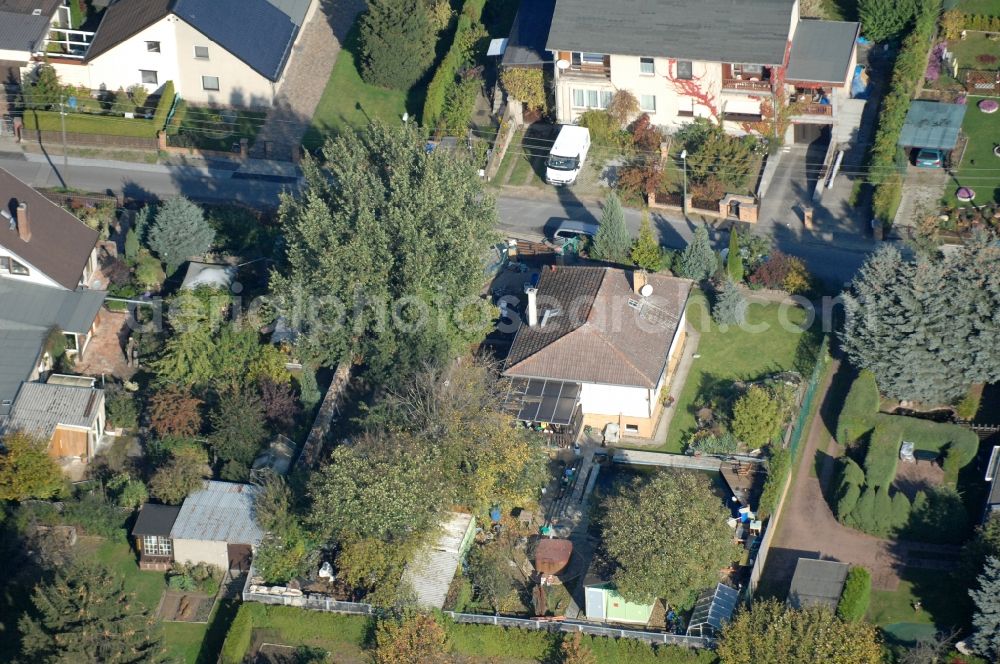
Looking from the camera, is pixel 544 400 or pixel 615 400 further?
pixel 615 400

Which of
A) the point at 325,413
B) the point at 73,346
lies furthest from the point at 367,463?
the point at 73,346

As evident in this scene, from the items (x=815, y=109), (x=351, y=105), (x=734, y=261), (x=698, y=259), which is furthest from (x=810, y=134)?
(x=351, y=105)

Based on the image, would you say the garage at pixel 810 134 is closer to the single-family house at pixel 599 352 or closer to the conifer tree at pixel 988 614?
the single-family house at pixel 599 352

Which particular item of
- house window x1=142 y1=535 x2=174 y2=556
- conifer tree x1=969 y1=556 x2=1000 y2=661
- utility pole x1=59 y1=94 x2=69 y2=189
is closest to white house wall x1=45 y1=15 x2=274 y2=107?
utility pole x1=59 y1=94 x2=69 y2=189

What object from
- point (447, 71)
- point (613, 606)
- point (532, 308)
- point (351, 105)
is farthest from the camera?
point (351, 105)

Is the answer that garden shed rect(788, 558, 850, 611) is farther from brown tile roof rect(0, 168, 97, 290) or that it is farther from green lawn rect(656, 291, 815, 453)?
Answer: brown tile roof rect(0, 168, 97, 290)

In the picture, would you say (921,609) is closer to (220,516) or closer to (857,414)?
(857,414)
